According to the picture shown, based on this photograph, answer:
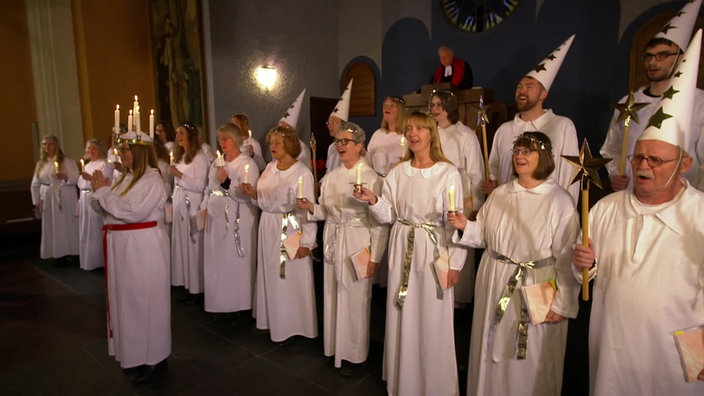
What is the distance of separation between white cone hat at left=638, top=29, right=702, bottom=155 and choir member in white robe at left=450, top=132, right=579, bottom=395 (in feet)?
2.09

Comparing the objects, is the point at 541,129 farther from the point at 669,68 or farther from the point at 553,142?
the point at 669,68

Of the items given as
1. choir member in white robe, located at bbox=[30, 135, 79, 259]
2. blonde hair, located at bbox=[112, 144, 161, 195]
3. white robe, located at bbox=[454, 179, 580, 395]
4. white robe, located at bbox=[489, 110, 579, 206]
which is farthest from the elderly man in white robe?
choir member in white robe, located at bbox=[30, 135, 79, 259]

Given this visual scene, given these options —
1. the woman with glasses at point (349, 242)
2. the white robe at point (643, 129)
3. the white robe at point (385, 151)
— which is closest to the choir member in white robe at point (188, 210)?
the white robe at point (385, 151)

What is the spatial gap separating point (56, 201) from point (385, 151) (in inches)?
231

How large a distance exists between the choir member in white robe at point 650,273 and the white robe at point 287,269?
2.62 m

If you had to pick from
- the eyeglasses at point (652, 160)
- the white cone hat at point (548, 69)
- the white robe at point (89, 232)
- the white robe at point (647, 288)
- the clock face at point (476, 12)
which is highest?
the clock face at point (476, 12)

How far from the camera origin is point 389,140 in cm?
522

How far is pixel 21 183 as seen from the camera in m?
9.83

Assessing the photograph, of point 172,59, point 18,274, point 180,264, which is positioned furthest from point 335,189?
point 172,59

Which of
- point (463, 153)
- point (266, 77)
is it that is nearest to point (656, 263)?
point (463, 153)

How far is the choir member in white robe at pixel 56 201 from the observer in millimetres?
7398

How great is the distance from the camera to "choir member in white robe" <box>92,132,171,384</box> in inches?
140

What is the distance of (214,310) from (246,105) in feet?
19.2

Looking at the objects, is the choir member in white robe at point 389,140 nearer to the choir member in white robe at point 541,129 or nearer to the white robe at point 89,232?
the choir member in white robe at point 541,129
